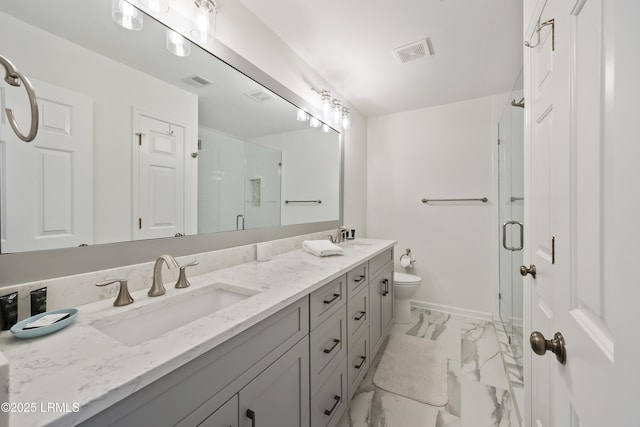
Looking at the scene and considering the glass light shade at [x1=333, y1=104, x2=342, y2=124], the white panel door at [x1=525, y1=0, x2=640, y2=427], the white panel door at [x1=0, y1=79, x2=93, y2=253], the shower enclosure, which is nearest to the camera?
the white panel door at [x1=525, y1=0, x2=640, y2=427]

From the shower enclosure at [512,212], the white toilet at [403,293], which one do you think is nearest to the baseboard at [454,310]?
the shower enclosure at [512,212]

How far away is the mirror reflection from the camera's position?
754 mm

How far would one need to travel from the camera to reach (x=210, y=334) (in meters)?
0.65

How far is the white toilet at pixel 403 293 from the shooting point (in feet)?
8.24

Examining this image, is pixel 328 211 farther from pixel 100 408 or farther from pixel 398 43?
pixel 100 408

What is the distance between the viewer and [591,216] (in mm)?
462

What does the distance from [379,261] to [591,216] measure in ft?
5.30

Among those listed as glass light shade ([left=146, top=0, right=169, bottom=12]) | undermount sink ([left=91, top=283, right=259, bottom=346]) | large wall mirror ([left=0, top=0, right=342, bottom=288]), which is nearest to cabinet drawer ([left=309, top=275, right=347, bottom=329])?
undermount sink ([left=91, top=283, right=259, bottom=346])

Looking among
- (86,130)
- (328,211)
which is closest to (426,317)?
(328,211)

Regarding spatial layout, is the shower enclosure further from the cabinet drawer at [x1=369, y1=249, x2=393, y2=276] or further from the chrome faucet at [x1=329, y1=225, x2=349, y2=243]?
the chrome faucet at [x1=329, y1=225, x2=349, y2=243]

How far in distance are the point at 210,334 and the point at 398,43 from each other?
84.4 inches

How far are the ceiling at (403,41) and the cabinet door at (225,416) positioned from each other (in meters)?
1.82

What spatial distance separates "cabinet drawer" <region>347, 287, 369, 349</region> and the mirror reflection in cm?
82

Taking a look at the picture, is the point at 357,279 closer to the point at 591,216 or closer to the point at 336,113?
the point at 591,216
